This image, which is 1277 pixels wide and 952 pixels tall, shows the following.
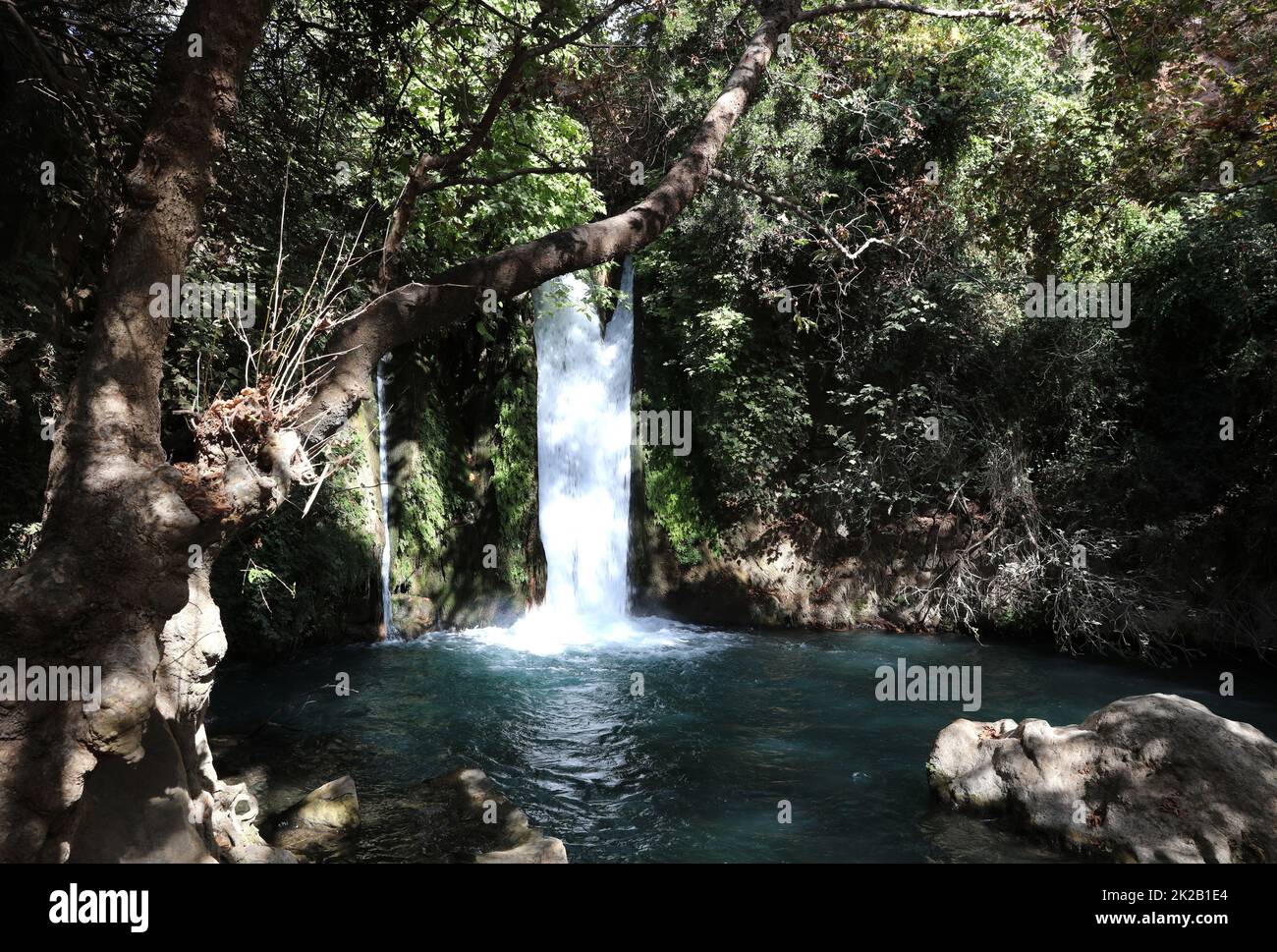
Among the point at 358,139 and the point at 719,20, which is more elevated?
the point at 719,20

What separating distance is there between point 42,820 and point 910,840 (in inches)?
212

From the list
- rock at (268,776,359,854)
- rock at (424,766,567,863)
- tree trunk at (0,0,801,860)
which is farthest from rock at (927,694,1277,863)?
tree trunk at (0,0,801,860)

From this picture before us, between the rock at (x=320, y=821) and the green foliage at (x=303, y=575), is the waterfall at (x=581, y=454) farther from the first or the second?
the rock at (x=320, y=821)

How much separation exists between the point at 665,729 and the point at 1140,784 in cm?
430

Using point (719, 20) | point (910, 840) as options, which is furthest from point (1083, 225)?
point (910, 840)

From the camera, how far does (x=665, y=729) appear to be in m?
8.55

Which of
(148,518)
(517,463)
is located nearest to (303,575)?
(517,463)

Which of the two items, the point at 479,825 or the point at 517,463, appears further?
the point at 517,463

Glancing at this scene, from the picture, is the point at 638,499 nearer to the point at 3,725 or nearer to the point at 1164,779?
the point at 1164,779

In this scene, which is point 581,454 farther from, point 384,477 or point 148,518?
point 148,518

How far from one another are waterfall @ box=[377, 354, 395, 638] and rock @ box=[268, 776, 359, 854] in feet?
20.2

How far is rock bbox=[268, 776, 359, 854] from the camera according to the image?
5469mm

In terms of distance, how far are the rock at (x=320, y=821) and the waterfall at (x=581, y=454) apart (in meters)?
7.85

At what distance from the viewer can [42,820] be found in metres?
3.07
